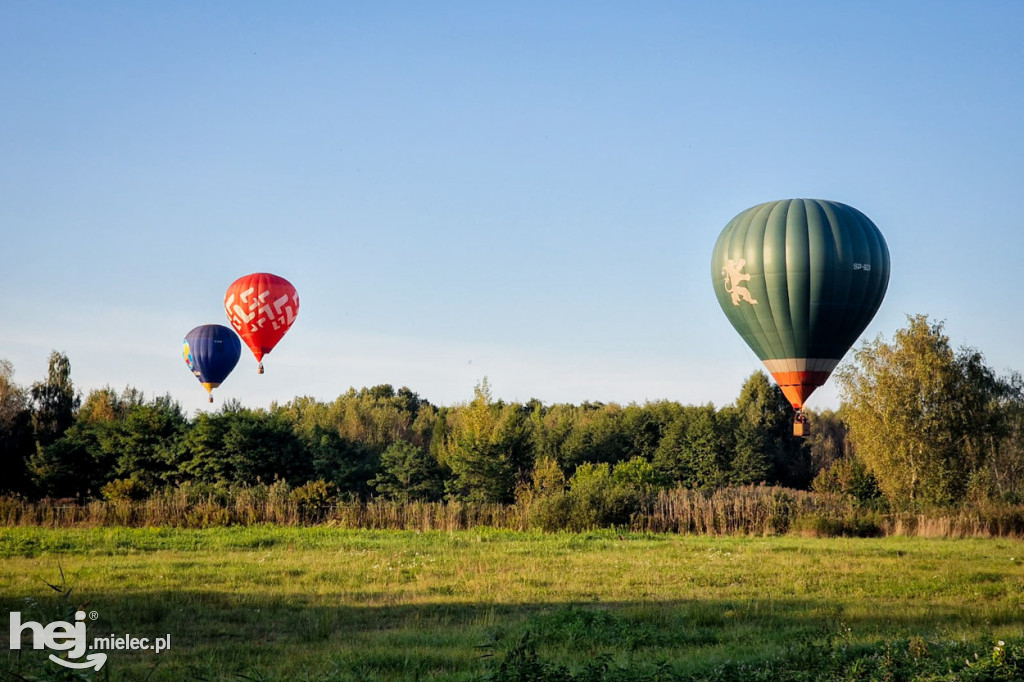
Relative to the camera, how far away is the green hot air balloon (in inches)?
1038

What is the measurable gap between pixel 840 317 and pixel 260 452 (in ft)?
→ 82.9

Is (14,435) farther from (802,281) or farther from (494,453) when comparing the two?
(802,281)

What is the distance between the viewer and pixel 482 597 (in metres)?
17.4

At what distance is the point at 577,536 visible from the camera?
89.1ft

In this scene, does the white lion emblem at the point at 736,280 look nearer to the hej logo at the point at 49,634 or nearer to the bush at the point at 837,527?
the bush at the point at 837,527

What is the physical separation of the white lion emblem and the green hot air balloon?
3 centimetres

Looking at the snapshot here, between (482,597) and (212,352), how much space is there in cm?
3226

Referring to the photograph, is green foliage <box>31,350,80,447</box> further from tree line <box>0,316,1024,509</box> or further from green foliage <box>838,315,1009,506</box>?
green foliage <box>838,315,1009,506</box>

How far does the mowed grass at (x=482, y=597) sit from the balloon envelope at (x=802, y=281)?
17.6 ft

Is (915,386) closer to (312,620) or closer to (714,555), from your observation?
(714,555)

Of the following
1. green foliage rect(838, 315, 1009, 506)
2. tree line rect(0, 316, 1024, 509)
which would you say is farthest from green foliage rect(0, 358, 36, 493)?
green foliage rect(838, 315, 1009, 506)

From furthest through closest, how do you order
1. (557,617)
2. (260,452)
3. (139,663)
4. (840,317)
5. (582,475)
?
(582,475) < (260,452) < (840,317) < (557,617) < (139,663)

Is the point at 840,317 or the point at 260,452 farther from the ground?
the point at 840,317

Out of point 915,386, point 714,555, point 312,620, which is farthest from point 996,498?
point 312,620
